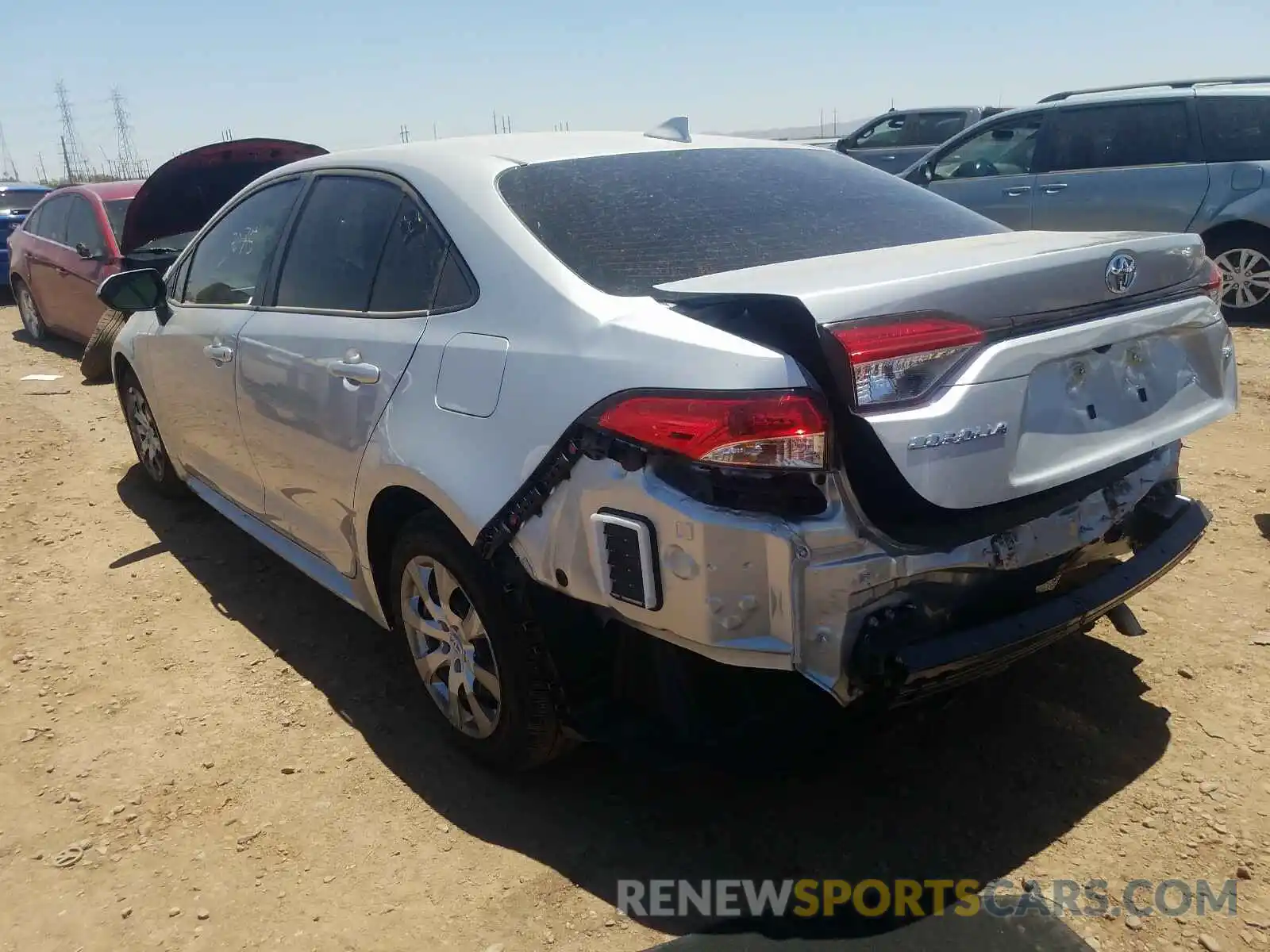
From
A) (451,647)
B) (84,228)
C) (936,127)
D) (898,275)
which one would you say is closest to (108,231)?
(84,228)

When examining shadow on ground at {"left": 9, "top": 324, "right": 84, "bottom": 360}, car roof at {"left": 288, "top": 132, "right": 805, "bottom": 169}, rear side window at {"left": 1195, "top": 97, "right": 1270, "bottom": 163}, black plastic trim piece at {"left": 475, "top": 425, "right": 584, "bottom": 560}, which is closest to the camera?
black plastic trim piece at {"left": 475, "top": 425, "right": 584, "bottom": 560}

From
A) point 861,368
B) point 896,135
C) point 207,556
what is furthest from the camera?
point 896,135

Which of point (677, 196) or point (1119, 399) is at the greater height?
point (677, 196)

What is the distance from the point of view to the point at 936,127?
46.2ft

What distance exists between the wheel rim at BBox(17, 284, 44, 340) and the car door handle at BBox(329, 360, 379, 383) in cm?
872

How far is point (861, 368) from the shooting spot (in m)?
1.95

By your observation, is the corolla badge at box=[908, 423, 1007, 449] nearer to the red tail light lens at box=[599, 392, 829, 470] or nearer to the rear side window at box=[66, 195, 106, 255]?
the red tail light lens at box=[599, 392, 829, 470]

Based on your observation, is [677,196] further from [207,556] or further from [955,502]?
[207,556]

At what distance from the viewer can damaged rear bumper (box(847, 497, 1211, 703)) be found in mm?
2014

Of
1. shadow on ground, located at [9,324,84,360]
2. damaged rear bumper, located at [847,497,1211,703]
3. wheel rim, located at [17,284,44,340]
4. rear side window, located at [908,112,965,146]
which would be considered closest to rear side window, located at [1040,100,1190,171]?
rear side window, located at [908,112,965,146]

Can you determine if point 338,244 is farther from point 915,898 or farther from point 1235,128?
point 1235,128

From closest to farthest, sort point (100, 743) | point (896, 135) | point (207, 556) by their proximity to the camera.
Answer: point (100, 743), point (207, 556), point (896, 135)

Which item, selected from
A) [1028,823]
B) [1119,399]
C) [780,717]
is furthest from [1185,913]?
[1119,399]

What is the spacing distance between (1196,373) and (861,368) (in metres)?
1.14
